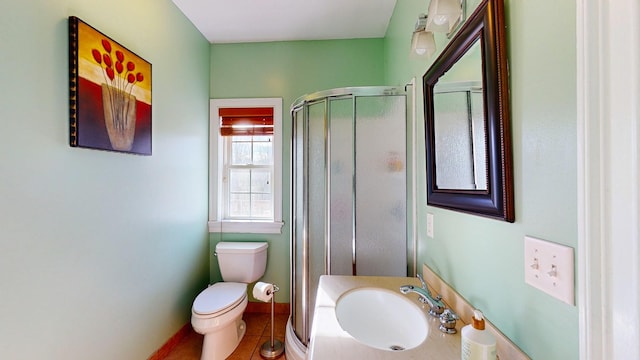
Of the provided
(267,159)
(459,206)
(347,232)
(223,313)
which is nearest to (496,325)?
(459,206)

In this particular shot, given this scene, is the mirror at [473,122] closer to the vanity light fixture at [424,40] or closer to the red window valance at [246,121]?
the vanity light fixture at [424,40]

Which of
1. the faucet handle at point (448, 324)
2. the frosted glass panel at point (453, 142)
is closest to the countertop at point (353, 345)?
the faucet handle at point (448, 324)

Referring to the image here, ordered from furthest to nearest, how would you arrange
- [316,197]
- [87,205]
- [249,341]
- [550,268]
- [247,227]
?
[247,227], [249,341], [316,197], [87,205], [550,268]

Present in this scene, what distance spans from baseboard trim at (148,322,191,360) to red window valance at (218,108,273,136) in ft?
5.64

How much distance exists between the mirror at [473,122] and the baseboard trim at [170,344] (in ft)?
6.71

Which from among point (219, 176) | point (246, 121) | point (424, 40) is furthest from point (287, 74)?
point (424, 40)

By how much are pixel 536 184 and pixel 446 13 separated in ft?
2.21

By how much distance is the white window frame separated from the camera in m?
2.60

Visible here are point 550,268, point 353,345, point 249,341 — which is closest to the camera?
point 550,268

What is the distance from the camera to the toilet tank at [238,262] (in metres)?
2.37

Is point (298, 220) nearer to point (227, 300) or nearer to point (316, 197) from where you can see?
point (316, 197)

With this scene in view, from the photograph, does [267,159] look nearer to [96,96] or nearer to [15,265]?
[96,96]

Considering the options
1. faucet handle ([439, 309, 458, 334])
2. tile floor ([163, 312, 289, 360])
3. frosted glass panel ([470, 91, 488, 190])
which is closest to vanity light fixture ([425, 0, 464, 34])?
frosted glass panel ([470, 91, 488, 190])

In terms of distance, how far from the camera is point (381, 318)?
47.2 inches
